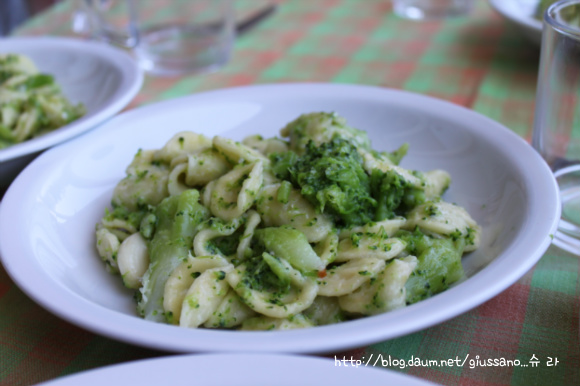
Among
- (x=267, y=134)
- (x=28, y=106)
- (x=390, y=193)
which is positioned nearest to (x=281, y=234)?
(x=390, y=193)

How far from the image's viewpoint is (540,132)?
4.82 ft

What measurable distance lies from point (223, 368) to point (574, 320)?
2.29ft

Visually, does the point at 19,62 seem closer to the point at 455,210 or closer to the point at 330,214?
the point at 330,214

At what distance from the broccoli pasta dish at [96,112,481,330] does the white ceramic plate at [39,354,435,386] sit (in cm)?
Answer: 22

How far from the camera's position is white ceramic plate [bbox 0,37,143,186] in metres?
1.55

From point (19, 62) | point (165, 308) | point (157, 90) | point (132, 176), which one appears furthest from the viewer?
point (157, 90)

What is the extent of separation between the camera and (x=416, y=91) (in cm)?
227

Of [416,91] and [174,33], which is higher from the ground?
[174,33]

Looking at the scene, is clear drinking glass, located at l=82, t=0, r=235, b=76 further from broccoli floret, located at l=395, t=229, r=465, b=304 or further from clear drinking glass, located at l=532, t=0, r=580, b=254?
broccoli floret, located at l=395, t=229, r=465, b=304

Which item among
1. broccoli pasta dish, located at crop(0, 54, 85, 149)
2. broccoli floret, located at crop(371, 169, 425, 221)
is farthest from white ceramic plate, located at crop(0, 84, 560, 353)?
broccoli pasta dish, located at crop(0, 54, 85, 149)

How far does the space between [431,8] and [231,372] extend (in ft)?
8.50

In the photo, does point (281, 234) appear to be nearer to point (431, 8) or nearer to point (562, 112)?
point (562, 112)

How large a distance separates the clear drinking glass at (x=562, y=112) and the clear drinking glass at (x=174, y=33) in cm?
144

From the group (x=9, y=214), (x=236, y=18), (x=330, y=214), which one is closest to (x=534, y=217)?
(x=330, y=214)
